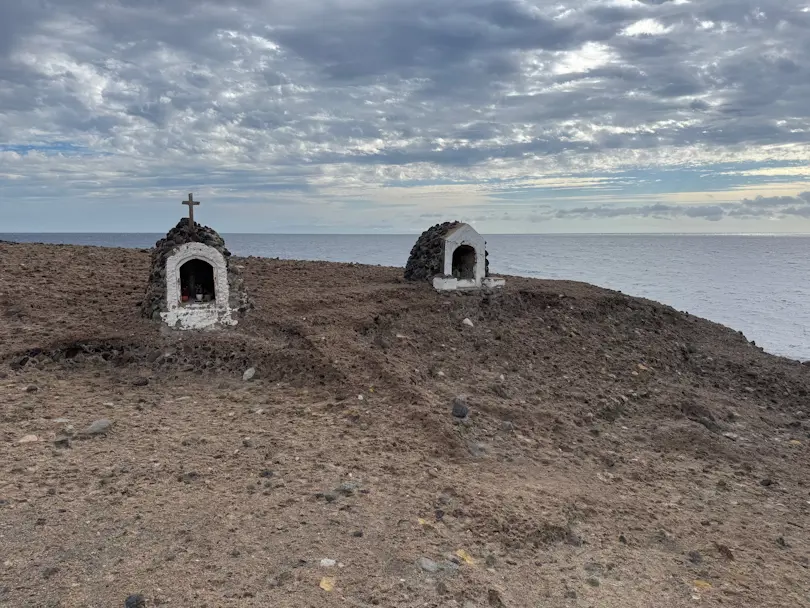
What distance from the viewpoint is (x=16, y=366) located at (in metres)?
10.8

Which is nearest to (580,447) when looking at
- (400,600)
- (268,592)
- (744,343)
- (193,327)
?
(400,600)

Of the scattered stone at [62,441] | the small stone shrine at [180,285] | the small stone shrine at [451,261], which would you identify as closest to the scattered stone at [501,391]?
the small stone shrine at [451,261]

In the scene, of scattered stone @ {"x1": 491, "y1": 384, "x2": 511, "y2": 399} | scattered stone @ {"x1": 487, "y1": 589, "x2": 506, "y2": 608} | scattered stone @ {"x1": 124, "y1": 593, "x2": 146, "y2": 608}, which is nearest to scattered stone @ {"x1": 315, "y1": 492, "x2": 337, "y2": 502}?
scattered stone @ {"x1": 487, "y1": 589, "x2": 506, "y2": 608}

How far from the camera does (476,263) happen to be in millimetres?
17938

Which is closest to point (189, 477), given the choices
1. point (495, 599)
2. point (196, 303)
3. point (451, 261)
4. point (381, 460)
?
point (381, 460)

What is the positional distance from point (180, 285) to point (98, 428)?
5179 millimetres

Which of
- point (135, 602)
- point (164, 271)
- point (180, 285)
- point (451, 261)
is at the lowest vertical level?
point (135, 602)

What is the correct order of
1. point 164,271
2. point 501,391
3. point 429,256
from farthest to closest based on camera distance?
point 429,256 < point 164,271 < point 501,391

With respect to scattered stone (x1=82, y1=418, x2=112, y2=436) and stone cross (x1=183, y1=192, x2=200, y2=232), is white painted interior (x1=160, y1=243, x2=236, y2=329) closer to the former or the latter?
stone cross (x1=183, y1=192, x2=200, y2=232)

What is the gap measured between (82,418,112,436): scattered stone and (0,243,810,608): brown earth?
0.28 metres

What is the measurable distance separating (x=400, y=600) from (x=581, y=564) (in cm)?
219

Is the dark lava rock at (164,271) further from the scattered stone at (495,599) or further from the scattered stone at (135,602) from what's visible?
the scattered stone at (495,599)

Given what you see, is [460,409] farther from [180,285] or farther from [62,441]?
[180,285]

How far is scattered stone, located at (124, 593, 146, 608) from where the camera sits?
5.04 m
